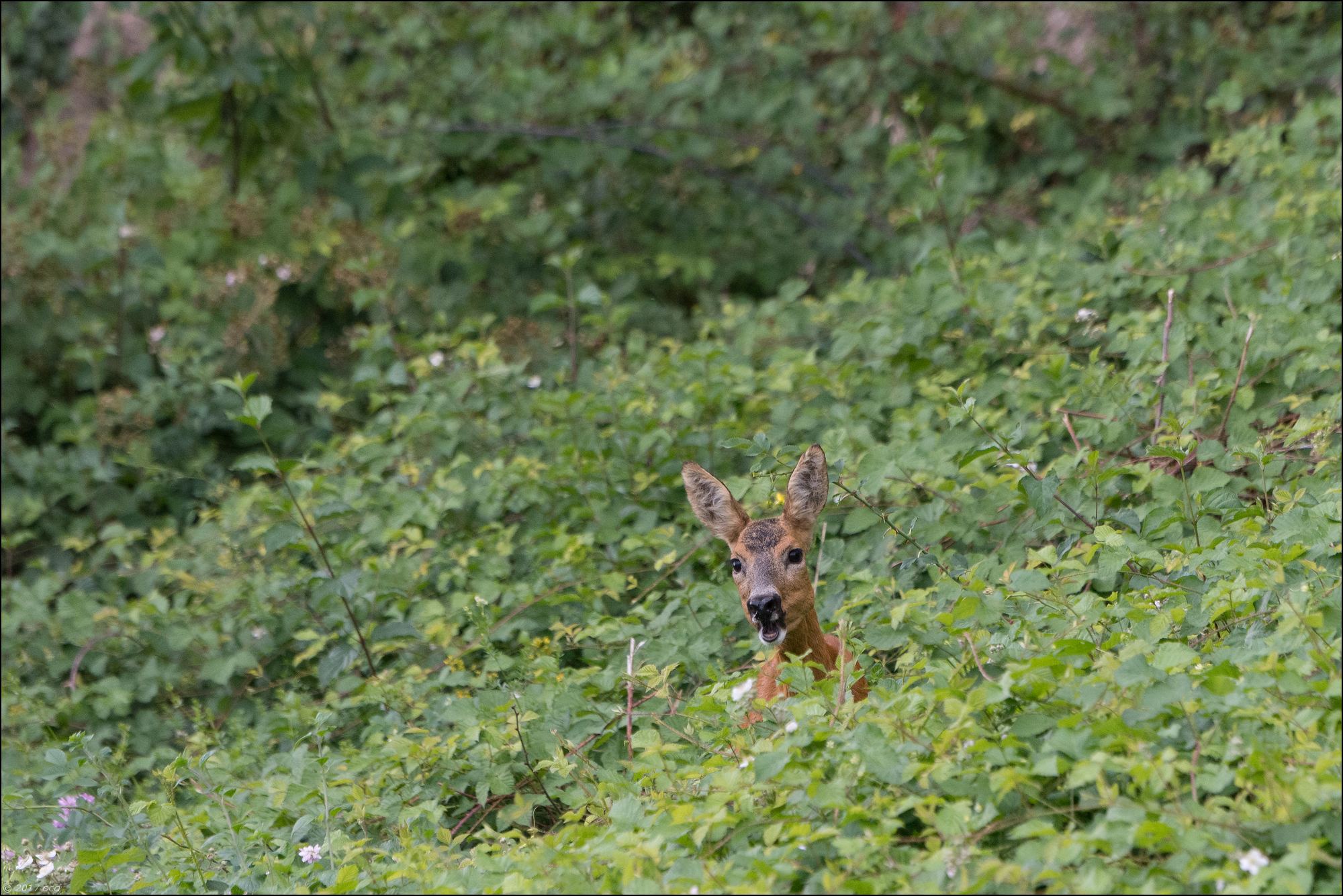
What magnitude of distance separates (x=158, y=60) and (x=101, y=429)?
198cm

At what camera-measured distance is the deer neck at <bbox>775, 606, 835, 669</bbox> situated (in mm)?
4129

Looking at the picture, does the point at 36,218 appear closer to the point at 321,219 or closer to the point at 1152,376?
the point at 321,219

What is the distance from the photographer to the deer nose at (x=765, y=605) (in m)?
3.97

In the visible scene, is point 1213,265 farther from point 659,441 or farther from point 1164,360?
point 659,441

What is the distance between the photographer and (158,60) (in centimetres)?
759

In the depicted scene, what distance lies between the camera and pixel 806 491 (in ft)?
13.8

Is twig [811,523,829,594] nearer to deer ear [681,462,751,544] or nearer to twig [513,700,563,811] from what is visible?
deer ear [681,462,751,544]

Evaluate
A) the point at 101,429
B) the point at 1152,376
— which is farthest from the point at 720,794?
the point at 101,429

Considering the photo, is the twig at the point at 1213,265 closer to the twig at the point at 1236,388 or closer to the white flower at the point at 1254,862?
the twig at the point at 1236,388

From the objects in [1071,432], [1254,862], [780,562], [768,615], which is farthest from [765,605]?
[1254,862]

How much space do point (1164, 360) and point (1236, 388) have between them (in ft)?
1.00

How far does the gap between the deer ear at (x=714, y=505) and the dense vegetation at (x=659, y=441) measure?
220 millimetres

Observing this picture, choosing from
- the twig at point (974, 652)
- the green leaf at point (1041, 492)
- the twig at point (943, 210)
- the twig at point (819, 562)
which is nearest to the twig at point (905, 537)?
the twig at point (819, 562)

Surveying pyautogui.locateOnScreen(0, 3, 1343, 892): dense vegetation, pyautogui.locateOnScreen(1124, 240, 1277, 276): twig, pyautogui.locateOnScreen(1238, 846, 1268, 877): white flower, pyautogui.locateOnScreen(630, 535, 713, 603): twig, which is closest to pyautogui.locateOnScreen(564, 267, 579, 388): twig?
pyautogui.locateOnScreen(0, 3, 1343, 892): dense vegetation
